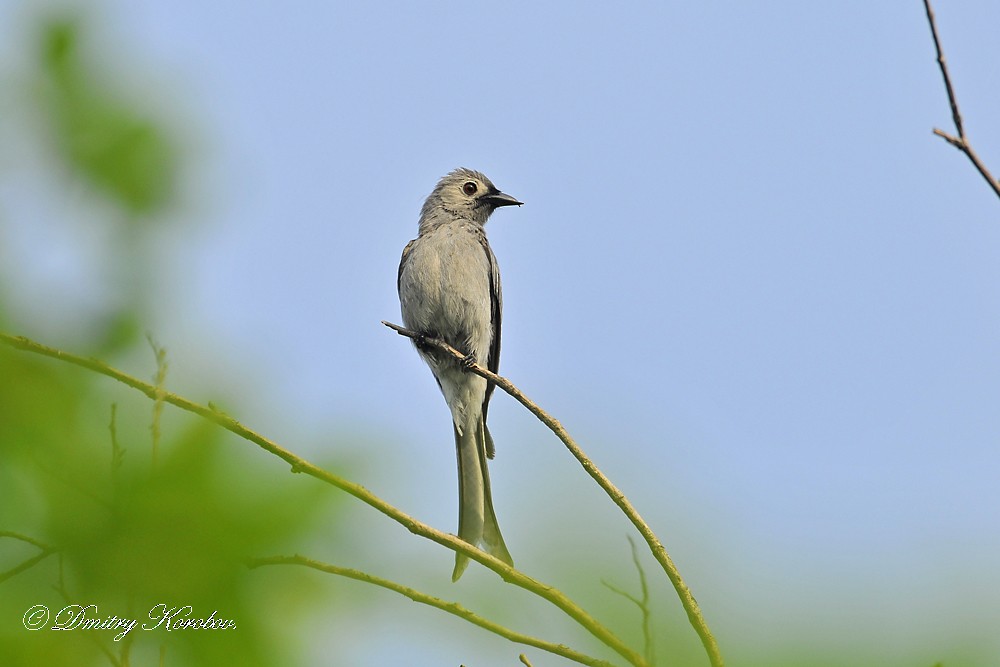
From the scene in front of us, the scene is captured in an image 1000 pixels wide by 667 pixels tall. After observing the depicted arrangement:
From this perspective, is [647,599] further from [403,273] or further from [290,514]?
[403,273]

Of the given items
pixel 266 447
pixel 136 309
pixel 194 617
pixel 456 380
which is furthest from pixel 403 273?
pixel 194 617

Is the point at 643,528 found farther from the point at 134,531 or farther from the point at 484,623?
the point at 134,531

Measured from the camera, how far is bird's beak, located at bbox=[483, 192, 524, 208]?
410 inches

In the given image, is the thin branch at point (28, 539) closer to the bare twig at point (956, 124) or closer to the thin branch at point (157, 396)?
the thin branch at point (157, 396)

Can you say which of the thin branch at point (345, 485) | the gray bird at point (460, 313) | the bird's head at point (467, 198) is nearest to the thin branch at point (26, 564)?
the thin branch at point (345, 485)

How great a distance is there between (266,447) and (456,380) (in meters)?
5.90

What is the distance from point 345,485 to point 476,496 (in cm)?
559

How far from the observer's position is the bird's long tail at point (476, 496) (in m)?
7.46

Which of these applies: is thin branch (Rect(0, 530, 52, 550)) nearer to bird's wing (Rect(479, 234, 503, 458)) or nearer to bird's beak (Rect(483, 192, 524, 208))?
bird's wing (Rect(479, 234, 503, 458))

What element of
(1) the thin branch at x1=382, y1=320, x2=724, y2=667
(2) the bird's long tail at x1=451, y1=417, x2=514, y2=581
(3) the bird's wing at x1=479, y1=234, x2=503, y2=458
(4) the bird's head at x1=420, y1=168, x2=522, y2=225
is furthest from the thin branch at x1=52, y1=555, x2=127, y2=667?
(4) the bird's head at x1=420, y1=168, x2=522, y2=225

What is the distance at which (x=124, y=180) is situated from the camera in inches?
109

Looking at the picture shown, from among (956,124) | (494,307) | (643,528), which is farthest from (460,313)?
(956,124)

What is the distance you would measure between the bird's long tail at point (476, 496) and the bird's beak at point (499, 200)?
2440 millimetres

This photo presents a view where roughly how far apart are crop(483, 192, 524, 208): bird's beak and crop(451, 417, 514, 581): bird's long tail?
2.44m
